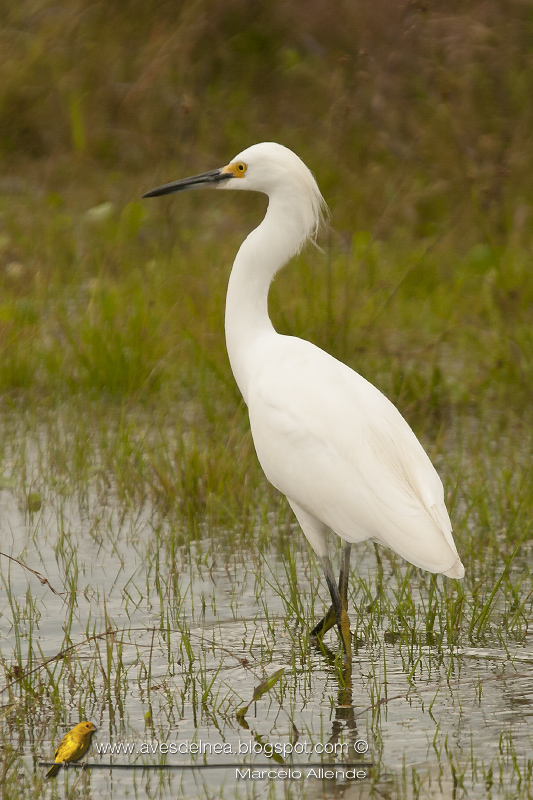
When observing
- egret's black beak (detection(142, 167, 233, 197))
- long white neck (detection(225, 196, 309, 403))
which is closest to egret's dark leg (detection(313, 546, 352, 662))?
long white neck (detection(225, 196, 309, 403))

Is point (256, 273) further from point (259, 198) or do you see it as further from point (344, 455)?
point (259, 198)

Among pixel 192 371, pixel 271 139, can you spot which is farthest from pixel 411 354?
pixel 271 139

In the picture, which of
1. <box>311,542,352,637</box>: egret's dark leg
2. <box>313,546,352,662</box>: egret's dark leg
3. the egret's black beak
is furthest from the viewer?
the egret's black beak

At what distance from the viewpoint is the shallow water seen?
9.35ft

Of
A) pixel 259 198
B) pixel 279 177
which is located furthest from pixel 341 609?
pixel 259 198

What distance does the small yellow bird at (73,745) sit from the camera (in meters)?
2.76

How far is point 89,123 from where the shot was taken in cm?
912

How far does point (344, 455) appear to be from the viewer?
3551mm

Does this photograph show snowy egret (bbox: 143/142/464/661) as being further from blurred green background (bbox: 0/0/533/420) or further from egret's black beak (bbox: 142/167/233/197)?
blurred green background (bbox: 0/0/533/420)

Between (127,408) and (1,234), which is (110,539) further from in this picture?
(1,234)

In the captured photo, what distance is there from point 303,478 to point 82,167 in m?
5.92

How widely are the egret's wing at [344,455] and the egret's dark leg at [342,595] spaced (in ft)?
0.47

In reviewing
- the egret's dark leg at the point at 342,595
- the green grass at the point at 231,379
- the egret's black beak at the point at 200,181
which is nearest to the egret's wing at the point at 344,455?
the egret's dark leg at the point at 342,595

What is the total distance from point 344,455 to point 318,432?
11cm
